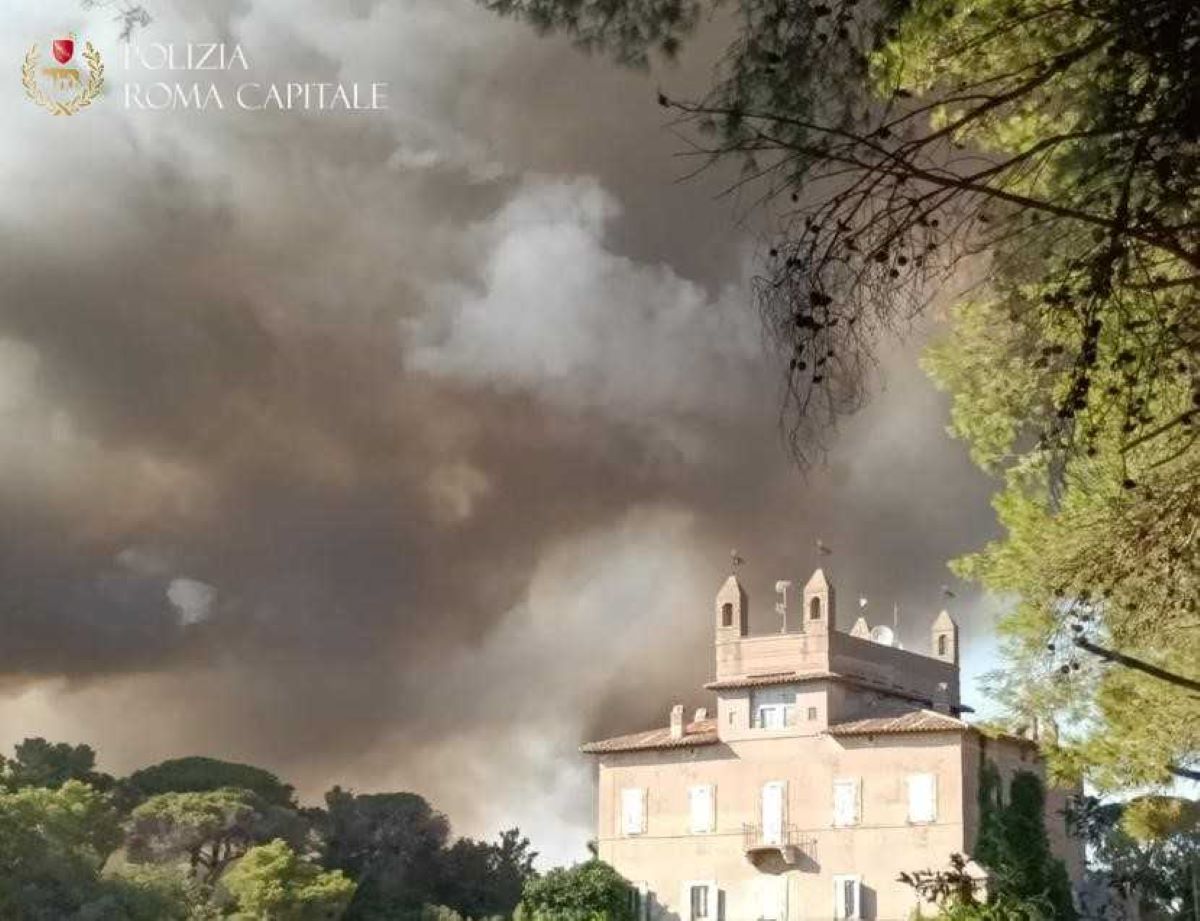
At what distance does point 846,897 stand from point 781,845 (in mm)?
1942

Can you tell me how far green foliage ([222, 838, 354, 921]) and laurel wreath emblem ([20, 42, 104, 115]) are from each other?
63.2 ft

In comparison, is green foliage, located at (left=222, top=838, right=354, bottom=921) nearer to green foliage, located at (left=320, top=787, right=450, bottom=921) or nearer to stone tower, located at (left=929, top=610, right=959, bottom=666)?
green foliage, located at (left=320, top=787, right=450, bottom=921)

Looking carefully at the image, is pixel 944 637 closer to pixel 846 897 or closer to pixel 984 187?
pixel 846 897

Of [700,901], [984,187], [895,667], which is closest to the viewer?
[984,187]

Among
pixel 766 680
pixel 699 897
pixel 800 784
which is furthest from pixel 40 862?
pixel 800 784

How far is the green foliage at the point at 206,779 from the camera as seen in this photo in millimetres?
64062

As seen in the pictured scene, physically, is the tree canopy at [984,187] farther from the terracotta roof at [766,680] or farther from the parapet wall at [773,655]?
the parapet wall at [773,655]

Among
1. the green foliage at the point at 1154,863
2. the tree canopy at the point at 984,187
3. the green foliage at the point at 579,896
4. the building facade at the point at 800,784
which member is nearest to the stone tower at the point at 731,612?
the building facade at the point at 800,784

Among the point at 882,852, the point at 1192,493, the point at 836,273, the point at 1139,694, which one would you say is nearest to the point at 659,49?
the point at 836,273

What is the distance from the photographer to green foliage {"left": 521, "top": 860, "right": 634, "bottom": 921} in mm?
50500

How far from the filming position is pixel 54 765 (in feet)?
206

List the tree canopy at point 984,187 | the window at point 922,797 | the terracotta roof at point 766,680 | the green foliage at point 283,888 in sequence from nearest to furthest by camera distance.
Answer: the tree canopy at point 984,187, the window at point 922,797, the terracotta roof at point 766,680, the green foliage at point 283,888

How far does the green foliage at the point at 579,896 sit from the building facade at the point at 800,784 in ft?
3.14

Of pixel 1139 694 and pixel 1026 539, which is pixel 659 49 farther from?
pixel 1139 694
